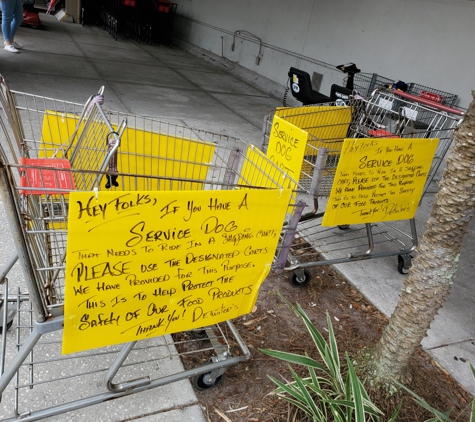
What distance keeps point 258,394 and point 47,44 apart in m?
10.4

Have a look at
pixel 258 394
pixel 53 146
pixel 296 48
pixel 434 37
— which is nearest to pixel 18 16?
pixel 296 48

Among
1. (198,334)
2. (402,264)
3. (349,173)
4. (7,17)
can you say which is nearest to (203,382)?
(198,334)

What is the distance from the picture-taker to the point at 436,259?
1914mm

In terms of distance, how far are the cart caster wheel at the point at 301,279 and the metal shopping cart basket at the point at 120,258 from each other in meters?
0.78

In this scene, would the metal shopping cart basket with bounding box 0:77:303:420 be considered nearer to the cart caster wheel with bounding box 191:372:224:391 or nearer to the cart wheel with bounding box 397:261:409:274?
the cart caster wheel with bounding box 191:372:224:391

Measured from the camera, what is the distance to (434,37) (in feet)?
20.5

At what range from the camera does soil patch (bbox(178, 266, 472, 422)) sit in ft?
7.05

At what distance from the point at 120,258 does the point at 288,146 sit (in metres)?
1.75

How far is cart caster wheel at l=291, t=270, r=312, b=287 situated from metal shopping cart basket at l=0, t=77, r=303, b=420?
78 centimetres

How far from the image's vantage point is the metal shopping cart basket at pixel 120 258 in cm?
145

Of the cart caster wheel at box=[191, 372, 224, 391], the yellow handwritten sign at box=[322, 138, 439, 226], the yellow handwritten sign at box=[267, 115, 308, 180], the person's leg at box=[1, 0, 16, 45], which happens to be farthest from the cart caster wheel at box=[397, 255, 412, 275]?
the person's leg at box=[1, 0, 16, 45]

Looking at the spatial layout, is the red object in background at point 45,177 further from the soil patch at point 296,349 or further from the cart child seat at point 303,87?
the cart child seat at point 303,87

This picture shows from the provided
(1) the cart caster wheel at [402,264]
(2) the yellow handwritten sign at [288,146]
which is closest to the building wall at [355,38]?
(1) the cart caster wheel at [402,264]

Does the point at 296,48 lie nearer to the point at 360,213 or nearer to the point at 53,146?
the point at 360,213
